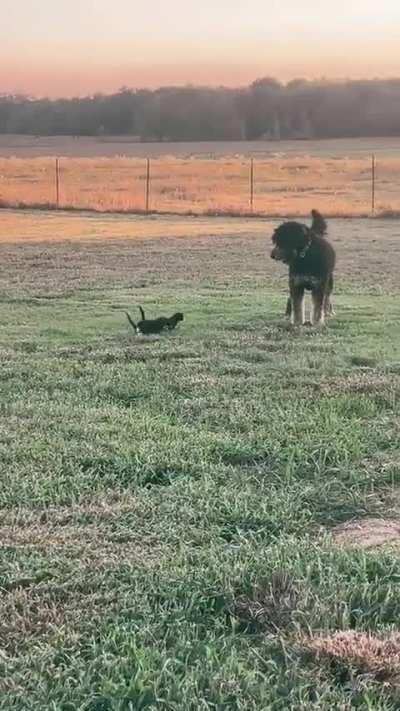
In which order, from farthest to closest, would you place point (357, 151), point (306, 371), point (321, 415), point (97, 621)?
point (357, 151), point (306, 371), point (321, 415), point (97, 621)

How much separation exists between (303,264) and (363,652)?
751 cm

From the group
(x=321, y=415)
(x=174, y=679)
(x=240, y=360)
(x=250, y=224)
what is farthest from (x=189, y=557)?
(x=250, y=224)

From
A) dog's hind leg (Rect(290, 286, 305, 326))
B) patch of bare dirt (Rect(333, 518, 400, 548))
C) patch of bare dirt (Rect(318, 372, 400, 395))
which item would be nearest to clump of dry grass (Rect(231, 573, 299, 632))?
patch of bare dirt (Rect(333, 518, 400, 548))

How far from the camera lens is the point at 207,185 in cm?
5162

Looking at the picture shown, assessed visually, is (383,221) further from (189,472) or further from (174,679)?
(174,679)

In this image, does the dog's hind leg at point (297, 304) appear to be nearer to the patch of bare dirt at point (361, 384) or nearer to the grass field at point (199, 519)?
the grass field at point (199, 519)

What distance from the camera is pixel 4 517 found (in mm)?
3971

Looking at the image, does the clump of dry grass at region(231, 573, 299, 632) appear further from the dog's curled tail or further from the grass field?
the dog's curled tail

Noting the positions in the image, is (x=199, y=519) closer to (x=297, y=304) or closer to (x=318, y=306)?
(x=297, y=304)

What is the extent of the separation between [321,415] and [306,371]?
1.46 m

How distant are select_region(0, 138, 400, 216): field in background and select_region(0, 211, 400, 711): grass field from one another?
78.6 feet

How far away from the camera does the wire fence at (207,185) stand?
34281 mm

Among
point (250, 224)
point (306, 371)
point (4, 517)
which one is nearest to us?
point (4, 517)

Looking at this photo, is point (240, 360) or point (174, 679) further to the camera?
point (240, 360)
